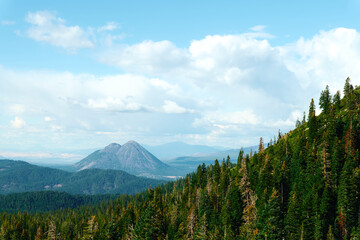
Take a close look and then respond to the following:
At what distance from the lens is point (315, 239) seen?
6900 cm

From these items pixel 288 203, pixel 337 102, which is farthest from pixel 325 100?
pixel 288 203

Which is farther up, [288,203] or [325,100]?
[325,100]

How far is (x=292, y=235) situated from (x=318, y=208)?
1202 cm

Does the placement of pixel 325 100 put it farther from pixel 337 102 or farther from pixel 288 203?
pixel 288 203

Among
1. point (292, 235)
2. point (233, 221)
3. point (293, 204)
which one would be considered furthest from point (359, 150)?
point (233, 221)

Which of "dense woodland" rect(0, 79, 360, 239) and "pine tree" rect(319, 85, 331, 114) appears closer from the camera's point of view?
"dense woodland" rect(0, 79, 360, 239)

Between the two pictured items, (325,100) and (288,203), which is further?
(325,100)

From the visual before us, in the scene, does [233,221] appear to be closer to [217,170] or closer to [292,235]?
[292,235]

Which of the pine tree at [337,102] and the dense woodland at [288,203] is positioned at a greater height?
the pine tree at [337,102]

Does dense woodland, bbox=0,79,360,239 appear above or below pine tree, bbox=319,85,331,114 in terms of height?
below

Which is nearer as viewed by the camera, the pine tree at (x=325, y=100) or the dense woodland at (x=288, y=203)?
the dense woodland at (x=288, y=203)

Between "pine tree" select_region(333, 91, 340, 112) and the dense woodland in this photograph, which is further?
"pine tree" select_region(333, 91, 340, 112)

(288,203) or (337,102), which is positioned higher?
(337,102)

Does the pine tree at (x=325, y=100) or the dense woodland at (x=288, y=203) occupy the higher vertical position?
the pine tree at (x=325, y=100)
